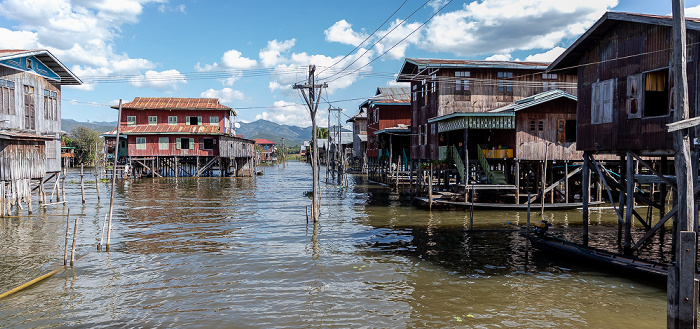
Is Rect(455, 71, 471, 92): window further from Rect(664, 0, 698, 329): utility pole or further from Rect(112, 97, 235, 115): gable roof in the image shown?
Rect(112, 97, 235, 115): gable roof

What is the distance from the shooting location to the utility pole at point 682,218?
26.7 ft

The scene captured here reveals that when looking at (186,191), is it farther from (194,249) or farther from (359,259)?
(359,259)

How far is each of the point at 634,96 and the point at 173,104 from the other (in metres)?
50.1

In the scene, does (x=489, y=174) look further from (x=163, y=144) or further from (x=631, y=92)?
(x=163, y=144)

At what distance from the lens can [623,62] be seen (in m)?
15.2

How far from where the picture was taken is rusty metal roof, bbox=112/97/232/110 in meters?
53.9

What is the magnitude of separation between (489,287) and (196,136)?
46944mm

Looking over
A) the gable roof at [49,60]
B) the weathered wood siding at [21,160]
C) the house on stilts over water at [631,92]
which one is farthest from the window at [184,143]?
the house on stilts over water at [631,92]

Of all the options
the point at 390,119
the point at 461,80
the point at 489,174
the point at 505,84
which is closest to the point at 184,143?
the point at 390,119

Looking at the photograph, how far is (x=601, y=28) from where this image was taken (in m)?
15.9

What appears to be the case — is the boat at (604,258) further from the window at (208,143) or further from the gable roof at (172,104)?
the gable roof at (172,104)

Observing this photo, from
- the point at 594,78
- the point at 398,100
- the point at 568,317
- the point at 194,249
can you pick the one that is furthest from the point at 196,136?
the point at 568,317

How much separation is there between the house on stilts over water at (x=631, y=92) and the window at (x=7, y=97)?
25.3 metres

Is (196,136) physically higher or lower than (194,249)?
higher
